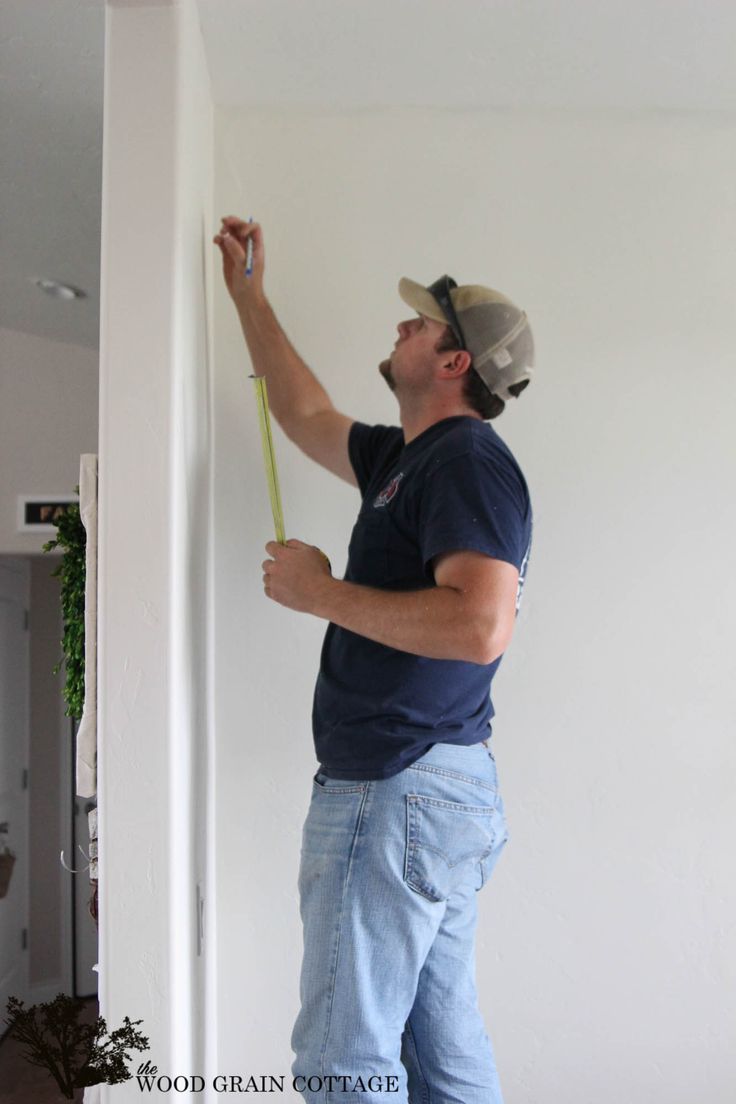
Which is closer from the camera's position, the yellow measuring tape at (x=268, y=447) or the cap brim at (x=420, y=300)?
the yellow measuring tape at (x=268, y=447)

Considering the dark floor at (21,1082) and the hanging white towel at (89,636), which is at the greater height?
the hanging white towel at (89,636)

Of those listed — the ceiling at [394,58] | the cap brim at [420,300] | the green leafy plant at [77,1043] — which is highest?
the ceiling at [394,58]

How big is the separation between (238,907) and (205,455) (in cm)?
80

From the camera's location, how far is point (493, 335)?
1.57m

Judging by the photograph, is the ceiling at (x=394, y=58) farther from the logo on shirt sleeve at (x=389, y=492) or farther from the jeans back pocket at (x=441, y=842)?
the jeans back pocket at (x=441, y=842)

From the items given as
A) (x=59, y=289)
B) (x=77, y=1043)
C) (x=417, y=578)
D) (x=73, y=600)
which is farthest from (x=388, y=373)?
(x=59, y=289)

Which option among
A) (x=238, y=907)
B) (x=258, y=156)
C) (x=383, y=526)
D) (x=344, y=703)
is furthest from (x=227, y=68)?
(x=238, y=907)

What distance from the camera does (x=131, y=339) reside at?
1.39 metres

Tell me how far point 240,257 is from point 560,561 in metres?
0.80

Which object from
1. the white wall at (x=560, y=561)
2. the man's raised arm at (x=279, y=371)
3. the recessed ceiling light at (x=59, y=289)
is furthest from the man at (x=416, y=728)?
the recessed ceiling light at (x=59, y=289)

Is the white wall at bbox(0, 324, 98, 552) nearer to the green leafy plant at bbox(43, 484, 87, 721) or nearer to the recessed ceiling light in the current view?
the recessed ceiling light

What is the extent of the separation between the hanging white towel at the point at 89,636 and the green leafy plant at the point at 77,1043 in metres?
0.32

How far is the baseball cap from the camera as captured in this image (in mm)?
1574

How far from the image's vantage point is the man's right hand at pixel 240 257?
1767mm
